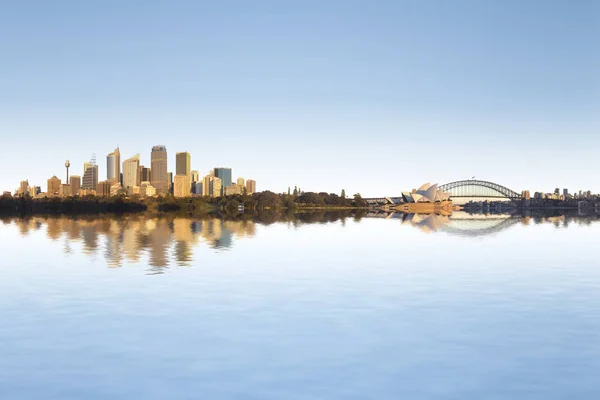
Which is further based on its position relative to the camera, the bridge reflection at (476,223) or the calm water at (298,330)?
the bridge reflection at (476,223)

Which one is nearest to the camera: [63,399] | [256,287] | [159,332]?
[63,399]

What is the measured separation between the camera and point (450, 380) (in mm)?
13070

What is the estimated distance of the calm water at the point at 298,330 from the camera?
1282 cm

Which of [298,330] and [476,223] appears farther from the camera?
[476,223]

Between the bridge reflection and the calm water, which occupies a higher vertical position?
the bridge reflection

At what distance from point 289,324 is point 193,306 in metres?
4.53

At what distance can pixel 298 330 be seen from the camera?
17.7 meters

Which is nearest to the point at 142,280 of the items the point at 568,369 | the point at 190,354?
the point at 190,354

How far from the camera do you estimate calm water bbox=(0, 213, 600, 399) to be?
12.8 meters

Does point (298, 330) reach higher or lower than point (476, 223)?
lower

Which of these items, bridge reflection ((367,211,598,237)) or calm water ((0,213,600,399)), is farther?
bridge reflection ((367,211,598,237))

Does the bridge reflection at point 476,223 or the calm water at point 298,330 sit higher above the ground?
the bridge reflection at point 476,223

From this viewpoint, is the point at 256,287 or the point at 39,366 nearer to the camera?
the point at 39,366

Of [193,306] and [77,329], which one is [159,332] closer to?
[77,329]
